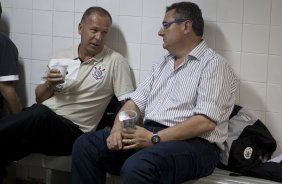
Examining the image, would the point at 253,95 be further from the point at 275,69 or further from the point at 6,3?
the point at 6,3

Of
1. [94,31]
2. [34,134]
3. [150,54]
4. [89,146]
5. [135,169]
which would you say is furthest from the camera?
[150,54]

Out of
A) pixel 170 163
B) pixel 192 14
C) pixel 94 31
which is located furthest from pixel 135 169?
pixel 94 31

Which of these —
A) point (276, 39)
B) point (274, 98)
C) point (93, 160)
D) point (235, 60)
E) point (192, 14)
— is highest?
point (192, 14)

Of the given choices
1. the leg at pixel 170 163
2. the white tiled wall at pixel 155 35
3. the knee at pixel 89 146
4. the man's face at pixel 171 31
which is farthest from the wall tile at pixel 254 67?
the knee at pixel 89 146

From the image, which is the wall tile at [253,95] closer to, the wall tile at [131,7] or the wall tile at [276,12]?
the wall tile at [276,12]

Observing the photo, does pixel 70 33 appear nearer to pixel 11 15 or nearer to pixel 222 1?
pixel 11 15

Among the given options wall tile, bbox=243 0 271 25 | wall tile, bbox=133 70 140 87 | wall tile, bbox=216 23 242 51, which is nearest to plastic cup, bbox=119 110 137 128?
wall tile, bbox=133 70 140 87

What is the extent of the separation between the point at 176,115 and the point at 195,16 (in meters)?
0.55

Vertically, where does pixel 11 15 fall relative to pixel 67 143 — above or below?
above

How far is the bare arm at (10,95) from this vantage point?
2697 millimetres

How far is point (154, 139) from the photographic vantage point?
6.50 ft

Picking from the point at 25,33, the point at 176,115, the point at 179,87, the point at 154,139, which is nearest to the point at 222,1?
the point at 179,87

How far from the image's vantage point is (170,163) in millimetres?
1825

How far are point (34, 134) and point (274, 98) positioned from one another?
137 centimetres
